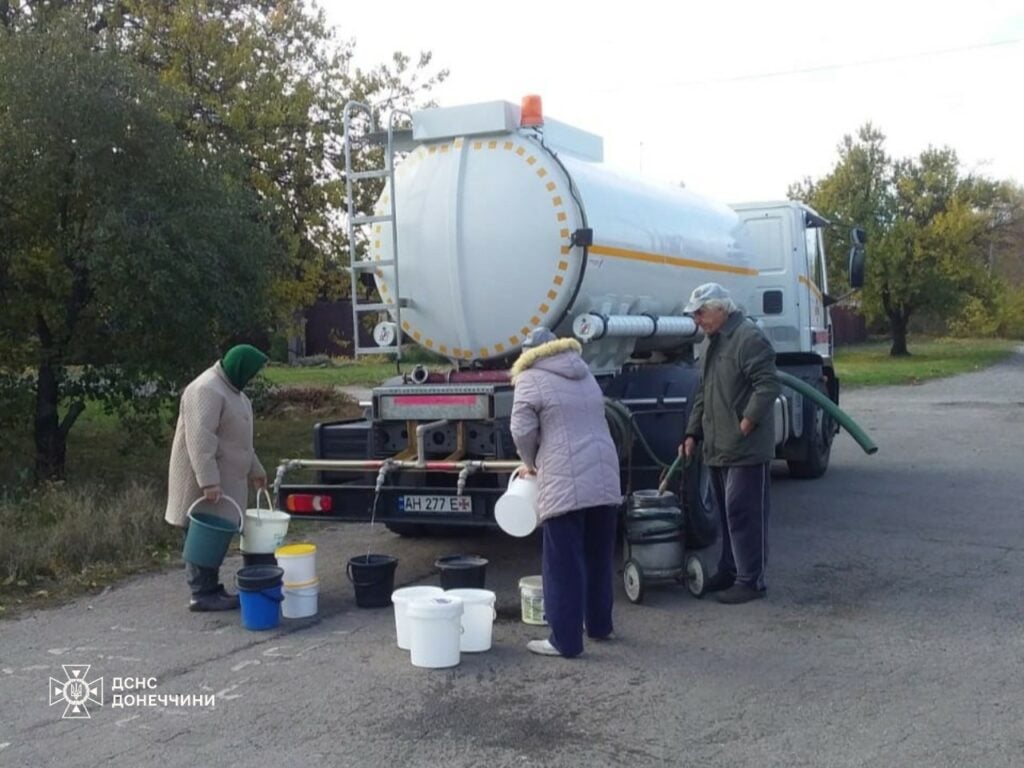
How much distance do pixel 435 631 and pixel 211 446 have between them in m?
1.92

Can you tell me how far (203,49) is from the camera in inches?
572

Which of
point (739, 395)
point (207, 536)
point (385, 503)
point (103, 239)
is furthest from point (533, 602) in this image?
point (103, 239)

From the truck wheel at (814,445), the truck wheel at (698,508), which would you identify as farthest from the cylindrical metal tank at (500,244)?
the truck wheel at (814,445)

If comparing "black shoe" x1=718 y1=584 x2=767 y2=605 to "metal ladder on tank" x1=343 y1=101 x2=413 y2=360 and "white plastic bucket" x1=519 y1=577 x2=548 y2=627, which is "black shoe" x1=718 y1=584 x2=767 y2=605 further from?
"metal ladder on tank" x1=343 y1=101 x2=413 y2=360

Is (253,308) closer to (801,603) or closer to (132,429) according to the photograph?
(132,429)

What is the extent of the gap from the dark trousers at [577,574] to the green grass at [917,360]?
22.3m

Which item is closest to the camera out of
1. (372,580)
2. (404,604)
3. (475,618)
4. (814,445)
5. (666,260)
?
(404,604)

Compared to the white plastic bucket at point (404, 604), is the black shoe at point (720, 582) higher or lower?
lower

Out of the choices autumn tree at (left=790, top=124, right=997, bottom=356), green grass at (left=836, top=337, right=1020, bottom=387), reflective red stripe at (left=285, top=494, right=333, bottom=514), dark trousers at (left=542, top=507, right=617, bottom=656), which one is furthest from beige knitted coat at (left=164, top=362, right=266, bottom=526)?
autumn tree at (left=790, top=124, right=997, bottom=356)

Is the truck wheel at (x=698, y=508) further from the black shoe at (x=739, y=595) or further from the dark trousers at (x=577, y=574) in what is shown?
the dark trousers at (x=577, y=574)

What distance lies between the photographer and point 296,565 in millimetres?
6652

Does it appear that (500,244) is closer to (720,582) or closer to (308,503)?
(308,503)

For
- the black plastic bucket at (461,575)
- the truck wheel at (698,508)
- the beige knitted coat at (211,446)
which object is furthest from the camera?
the truck wheel at (698,508)

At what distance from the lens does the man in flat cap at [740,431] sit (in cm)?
687
